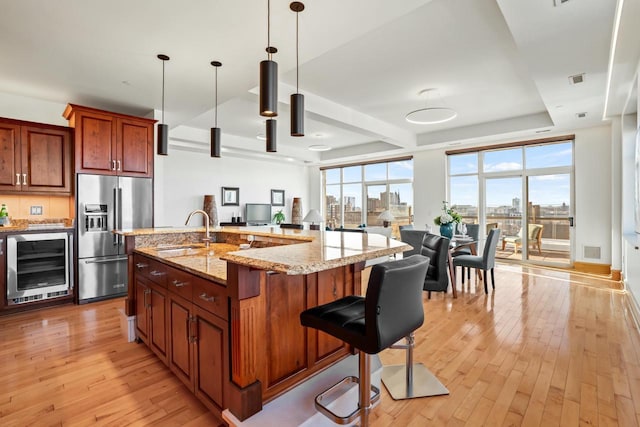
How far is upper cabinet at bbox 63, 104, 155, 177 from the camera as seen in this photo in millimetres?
3914

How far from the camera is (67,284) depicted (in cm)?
391

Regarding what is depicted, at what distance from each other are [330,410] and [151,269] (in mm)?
1706

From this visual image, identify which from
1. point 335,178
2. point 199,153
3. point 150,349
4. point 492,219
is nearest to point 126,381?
point 150,349

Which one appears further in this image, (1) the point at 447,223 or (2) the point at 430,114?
(1) the point at 447,223

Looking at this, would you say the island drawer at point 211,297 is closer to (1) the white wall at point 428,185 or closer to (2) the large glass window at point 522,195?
(1) the white wall at point 428,185

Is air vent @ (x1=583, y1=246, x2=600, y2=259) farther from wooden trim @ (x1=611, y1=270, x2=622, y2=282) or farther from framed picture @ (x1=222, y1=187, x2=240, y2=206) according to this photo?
framed picture @ (x1=222, y1=187, x2=240, y2=206)

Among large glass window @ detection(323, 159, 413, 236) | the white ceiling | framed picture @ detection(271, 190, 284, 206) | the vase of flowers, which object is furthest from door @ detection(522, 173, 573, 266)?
framed picture @ detection(271, 190, 284, 206)

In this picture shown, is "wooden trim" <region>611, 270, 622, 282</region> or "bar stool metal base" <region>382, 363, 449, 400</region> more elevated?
"wooden trim" <region>611, 270, 622, 282</region>

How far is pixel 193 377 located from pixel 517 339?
2.81 metres

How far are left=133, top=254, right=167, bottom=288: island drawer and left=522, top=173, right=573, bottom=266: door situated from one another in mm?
7061

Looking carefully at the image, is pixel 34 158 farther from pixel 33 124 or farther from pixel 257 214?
pixel 257 214

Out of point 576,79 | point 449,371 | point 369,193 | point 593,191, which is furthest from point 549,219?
point 449,371

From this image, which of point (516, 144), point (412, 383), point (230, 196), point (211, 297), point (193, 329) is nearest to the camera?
point (211, 297)

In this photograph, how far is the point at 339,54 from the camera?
3541 millimetres
